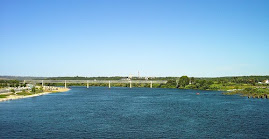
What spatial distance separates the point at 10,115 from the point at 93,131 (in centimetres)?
2638

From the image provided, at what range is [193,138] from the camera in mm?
39625

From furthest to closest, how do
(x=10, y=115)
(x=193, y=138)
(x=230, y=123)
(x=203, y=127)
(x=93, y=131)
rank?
(x=10, y=115) < (x=230, y=123) < (x=203, y=127) < (x=93, y=131) < (x=193, y=138)

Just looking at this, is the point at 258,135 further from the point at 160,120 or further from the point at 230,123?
the point at 160,120

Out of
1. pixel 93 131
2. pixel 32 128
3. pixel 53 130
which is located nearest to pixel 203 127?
pixel 93 131

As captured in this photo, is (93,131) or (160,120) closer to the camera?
(93,131)

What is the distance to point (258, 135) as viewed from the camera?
4184 centimetres

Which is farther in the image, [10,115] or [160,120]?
[10,115]

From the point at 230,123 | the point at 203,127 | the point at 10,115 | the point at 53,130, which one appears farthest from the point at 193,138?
the point at 10,115

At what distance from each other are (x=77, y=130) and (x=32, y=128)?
808 cm

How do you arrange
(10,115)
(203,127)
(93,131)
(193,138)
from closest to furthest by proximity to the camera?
(193,138) → (93,131) → (203,127) → (10,115)

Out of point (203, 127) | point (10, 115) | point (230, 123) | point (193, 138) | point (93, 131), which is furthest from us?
point (10, 115)

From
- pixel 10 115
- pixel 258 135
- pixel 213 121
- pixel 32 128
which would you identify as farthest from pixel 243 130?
pixel 10 115

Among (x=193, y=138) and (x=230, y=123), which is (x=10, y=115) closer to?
A: (x=193, y=138)

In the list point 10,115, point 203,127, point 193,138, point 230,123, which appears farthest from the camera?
point 10,115
